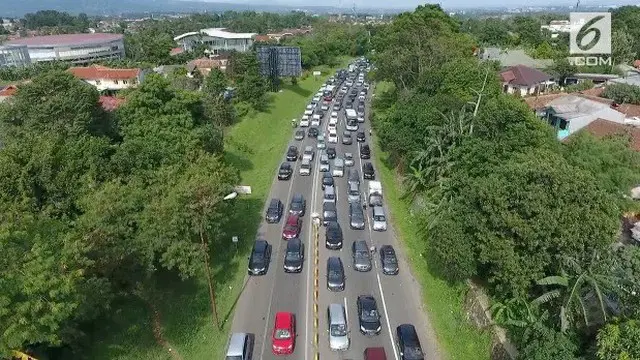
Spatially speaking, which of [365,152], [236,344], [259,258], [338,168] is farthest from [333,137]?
[236,344]

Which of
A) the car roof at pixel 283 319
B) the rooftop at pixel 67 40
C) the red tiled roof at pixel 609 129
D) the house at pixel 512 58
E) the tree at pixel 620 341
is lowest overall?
the car roof at pixel 283 319

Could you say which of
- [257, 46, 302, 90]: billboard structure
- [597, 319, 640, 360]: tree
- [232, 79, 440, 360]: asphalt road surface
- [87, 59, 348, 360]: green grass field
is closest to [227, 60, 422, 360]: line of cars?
[232, 79, 440, 360]: asphalt road surface

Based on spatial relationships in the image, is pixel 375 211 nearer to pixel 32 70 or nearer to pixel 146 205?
pixel 146 205

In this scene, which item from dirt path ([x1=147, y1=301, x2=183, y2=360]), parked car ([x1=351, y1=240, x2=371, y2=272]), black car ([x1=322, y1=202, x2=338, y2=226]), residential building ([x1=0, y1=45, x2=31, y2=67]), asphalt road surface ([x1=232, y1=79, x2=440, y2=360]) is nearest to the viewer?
dirt path ([x1=147, y1=301, x2=183, y2=360])

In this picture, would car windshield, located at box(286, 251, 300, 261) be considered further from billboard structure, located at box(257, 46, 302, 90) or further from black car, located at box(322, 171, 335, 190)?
billboard structure, located at box(257, 46, 302, 90)

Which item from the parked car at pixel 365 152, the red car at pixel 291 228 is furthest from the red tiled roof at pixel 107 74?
the red car at pixel 291 228

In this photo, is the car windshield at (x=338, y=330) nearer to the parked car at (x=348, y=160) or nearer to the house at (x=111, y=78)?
the parked car at (x=348, y=160)

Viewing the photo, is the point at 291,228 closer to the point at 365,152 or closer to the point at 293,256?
the point at 293,256

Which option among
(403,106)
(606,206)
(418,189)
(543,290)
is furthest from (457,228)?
(403,106)
